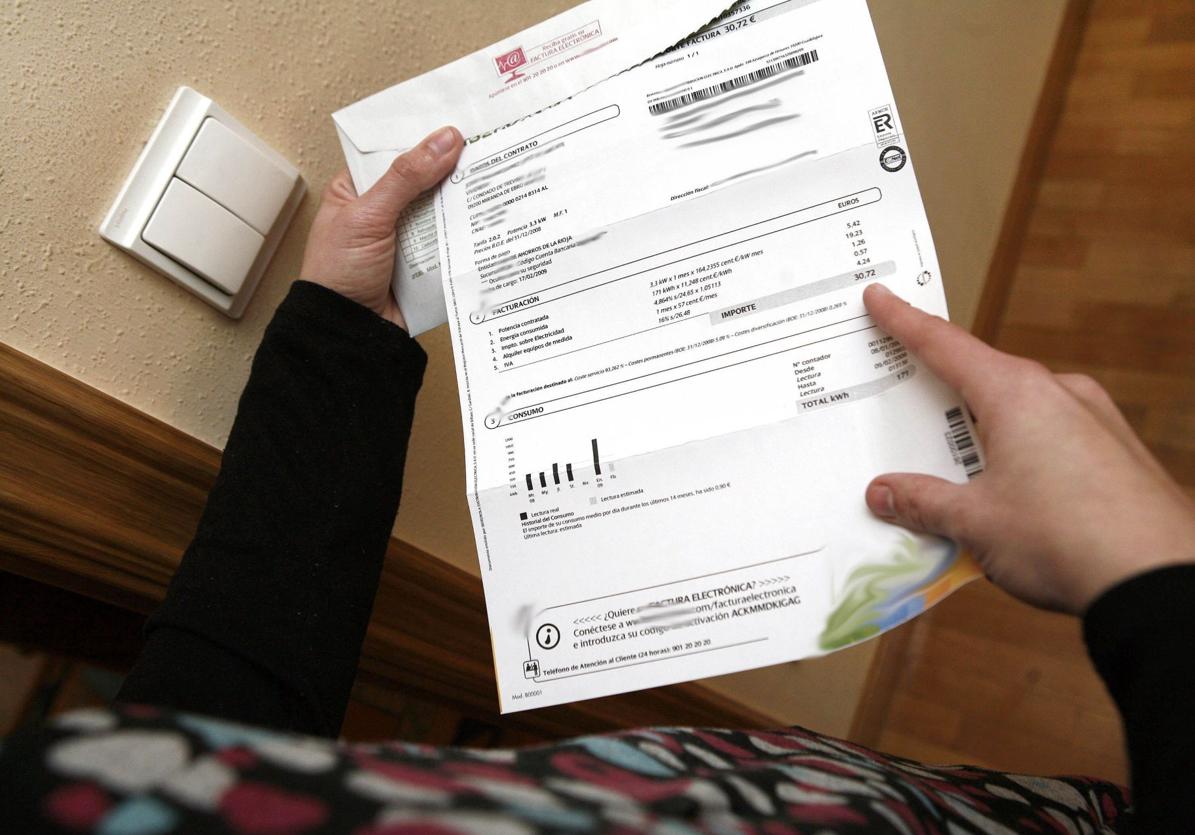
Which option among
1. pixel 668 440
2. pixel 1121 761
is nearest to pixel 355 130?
pixel 668 440

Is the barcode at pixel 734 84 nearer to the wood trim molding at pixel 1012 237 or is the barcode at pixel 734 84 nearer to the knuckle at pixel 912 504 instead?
the knuckle at pixel 912 504

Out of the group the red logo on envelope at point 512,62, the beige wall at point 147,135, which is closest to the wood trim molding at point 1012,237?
the beige wall at point 147,135

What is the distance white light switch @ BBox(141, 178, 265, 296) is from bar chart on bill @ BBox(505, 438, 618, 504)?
0.23 meters

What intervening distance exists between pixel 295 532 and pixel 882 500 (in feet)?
1.19

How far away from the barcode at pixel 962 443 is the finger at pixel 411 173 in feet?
1.16

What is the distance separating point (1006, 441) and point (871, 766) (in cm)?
18

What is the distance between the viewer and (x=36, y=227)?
501 mm

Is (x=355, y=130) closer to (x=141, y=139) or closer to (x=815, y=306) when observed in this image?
(x=141, y=139)

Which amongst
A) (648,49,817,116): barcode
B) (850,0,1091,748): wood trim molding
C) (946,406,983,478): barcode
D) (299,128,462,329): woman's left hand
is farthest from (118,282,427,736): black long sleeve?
(850,0,1091,748): wood trim molding

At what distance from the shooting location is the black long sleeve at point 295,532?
51 centimetres

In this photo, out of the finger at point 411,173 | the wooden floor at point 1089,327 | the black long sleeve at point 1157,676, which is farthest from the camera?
the wooden floor at point 1089,327

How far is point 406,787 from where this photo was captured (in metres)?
0.26

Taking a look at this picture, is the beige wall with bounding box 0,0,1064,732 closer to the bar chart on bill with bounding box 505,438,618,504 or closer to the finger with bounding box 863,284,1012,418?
the bar chart on bill with bounding box 505,438,618,504

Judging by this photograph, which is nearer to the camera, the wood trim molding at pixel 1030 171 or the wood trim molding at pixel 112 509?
the wood trim molding at pixel 112 509
